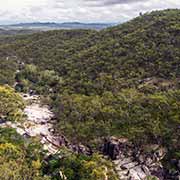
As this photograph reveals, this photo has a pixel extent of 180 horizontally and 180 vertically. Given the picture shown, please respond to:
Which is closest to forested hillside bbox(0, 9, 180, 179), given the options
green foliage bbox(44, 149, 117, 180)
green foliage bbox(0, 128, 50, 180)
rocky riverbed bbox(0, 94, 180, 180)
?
rocky riverbed bbox(0, 94, 180, 180)

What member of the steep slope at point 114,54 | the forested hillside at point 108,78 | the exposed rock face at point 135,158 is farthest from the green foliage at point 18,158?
the steep slope at point 114,54

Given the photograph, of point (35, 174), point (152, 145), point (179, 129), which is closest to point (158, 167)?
point (152, 145)

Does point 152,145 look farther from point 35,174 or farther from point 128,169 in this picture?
point 35,174

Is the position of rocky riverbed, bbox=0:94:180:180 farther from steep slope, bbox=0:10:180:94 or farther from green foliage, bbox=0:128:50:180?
steep slope, bbox=0:10:180:94

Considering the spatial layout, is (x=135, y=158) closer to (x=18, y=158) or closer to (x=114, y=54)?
(x=18, y=158)

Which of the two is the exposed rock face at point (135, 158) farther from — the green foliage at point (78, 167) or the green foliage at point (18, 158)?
the green foliage at point (18, 158)
